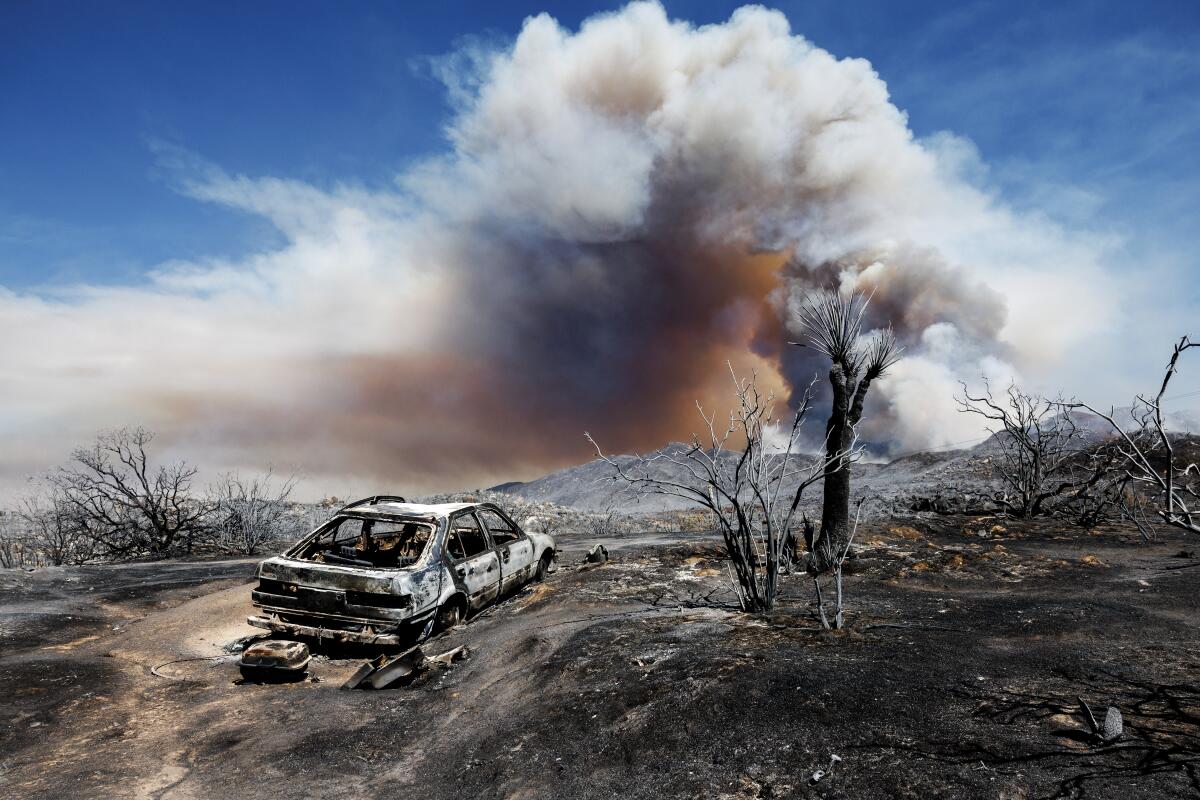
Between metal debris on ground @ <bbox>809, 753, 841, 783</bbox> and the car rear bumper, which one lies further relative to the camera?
the car rear bumper

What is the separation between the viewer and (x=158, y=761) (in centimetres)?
422

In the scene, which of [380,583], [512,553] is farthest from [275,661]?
[512,553]

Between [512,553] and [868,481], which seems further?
[868,481]

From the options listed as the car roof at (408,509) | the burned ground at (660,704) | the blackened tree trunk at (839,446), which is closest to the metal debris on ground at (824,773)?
the burned ground at (660,704)

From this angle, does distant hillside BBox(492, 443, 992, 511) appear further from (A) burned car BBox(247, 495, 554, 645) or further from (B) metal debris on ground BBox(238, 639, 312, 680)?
(B) metal debris on ground BBox(238, 639, 312, 680)

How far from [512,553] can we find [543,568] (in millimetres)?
1204

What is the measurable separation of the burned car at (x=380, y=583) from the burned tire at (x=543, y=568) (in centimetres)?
105

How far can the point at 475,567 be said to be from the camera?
7.20 m

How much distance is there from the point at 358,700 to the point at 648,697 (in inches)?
97.4

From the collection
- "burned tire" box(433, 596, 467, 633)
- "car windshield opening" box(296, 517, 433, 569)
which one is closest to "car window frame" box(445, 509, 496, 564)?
"car windshield opening" box(296, 517, 433, 569)

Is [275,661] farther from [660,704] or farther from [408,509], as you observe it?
[660,704]

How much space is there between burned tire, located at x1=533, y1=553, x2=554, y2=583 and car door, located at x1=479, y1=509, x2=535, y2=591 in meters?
0.23

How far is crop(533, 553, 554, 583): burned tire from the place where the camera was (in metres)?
9.02

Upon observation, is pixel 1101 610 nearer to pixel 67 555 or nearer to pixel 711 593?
pixel 711 593
